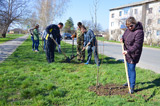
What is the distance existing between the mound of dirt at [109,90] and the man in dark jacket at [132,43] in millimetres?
303

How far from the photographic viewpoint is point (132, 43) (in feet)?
12.2

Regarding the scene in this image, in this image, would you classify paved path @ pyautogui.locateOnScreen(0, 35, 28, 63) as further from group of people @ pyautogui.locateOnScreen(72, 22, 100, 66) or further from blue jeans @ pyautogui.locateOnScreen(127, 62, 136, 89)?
blue jeans @ pyautogui.locateOnScreen(127, 62, 136, 89)

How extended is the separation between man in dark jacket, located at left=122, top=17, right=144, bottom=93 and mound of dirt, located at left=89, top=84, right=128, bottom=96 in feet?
0.99

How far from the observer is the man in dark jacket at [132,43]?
11.5 ft

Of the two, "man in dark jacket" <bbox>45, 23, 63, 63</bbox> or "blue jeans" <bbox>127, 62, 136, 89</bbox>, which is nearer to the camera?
"blue jeans" <bbox>127, 62, 136, 89</bbox>

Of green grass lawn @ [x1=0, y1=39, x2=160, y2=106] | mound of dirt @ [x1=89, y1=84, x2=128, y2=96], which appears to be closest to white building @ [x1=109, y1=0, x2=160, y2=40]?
green grass lawn @ [x1=0, y1=39, x2=160, y2=106]

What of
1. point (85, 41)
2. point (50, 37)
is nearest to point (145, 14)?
point (85, 41)

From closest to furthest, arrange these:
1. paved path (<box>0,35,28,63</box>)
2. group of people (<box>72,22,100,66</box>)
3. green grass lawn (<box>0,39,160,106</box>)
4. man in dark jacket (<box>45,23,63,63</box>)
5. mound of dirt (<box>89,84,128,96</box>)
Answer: green grass lawn (<box>0,39,160,106</box>)
mound of dirt (<box>89,84,128,96</box>)
group of people (<box>72,22,100,66</box>)
man in dark jacket (<box>45,23,63,63</box>)
paved path (<box>0,35,28,63</box>)

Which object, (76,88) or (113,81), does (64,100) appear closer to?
(76,88)

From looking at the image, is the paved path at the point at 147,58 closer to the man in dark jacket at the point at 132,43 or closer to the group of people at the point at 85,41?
the group of people at the point at 85,41

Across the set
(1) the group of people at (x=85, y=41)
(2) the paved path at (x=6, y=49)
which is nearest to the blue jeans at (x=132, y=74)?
(1) the group of people at (x=85, y=41)

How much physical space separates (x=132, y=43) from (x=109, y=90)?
4.52ft

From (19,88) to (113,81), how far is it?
109 inches

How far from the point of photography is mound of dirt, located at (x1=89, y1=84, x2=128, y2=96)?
12.4 feet
